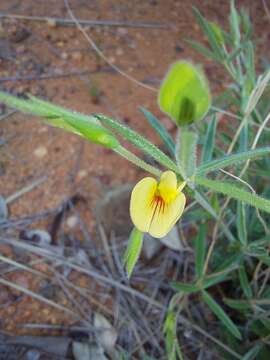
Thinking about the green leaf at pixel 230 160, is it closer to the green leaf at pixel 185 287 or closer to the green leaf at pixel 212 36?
the green leaf at pixel 185 287

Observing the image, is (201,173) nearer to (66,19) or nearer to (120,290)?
(120,290)

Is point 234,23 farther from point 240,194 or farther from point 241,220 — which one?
point 240,194

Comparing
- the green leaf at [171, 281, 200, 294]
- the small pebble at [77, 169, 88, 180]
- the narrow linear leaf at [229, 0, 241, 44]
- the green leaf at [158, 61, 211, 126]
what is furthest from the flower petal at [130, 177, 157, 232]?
the small pebble at [77, 169, 88, 180]

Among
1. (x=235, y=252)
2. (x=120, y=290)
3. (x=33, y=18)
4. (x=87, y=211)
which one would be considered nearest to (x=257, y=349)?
(x=235, y=252)

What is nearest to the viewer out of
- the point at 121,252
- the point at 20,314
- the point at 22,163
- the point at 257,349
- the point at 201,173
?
the point at 201,173

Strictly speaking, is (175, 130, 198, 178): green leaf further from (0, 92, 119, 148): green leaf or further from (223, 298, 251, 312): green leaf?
(223, 298, 251, 312): green leaf

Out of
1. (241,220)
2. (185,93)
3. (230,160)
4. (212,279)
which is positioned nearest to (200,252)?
(212,279)

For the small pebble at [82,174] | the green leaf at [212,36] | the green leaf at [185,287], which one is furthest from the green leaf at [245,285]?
the small pebble at [82,174]
